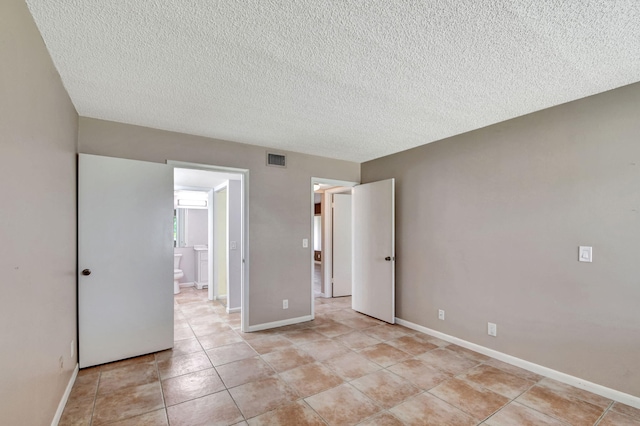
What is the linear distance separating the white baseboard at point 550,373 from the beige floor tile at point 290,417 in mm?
2043

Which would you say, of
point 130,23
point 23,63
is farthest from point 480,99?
point 23,63

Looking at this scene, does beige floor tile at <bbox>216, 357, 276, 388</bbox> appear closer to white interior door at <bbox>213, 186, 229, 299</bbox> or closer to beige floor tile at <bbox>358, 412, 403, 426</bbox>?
beige floor tile at <bbox>358, 412, 403, 426</bbox>

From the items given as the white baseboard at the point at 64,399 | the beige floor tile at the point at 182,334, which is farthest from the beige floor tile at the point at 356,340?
the white baseboard at the point at 64,399

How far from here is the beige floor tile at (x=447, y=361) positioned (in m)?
2.77

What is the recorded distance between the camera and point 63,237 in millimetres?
2248

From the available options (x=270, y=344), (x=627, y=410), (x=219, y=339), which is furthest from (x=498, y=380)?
(x=219, y=339)

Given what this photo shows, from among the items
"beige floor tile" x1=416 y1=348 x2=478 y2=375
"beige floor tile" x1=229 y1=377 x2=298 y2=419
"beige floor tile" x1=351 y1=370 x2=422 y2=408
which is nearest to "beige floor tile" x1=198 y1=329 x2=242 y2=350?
"beige floor tile" x1=229 y1=377 x2=298 y2=419

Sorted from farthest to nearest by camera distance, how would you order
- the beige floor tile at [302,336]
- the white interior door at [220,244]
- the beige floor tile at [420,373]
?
1. the white interior door at [220,244]
2. the beige floor tile at [302,336]
3. the beige floor tile at [420,373]

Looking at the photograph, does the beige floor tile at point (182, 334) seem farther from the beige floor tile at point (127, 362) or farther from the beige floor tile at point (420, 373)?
the beige floor tile at point (420, 373)

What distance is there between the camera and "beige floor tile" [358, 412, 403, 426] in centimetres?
198

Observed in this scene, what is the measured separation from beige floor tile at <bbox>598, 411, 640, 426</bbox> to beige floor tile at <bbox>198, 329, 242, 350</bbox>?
10.7 feet

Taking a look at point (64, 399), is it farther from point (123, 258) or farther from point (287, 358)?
point (287, 358)

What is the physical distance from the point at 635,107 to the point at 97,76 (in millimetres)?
4048

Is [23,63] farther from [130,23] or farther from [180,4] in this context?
[180,4]
